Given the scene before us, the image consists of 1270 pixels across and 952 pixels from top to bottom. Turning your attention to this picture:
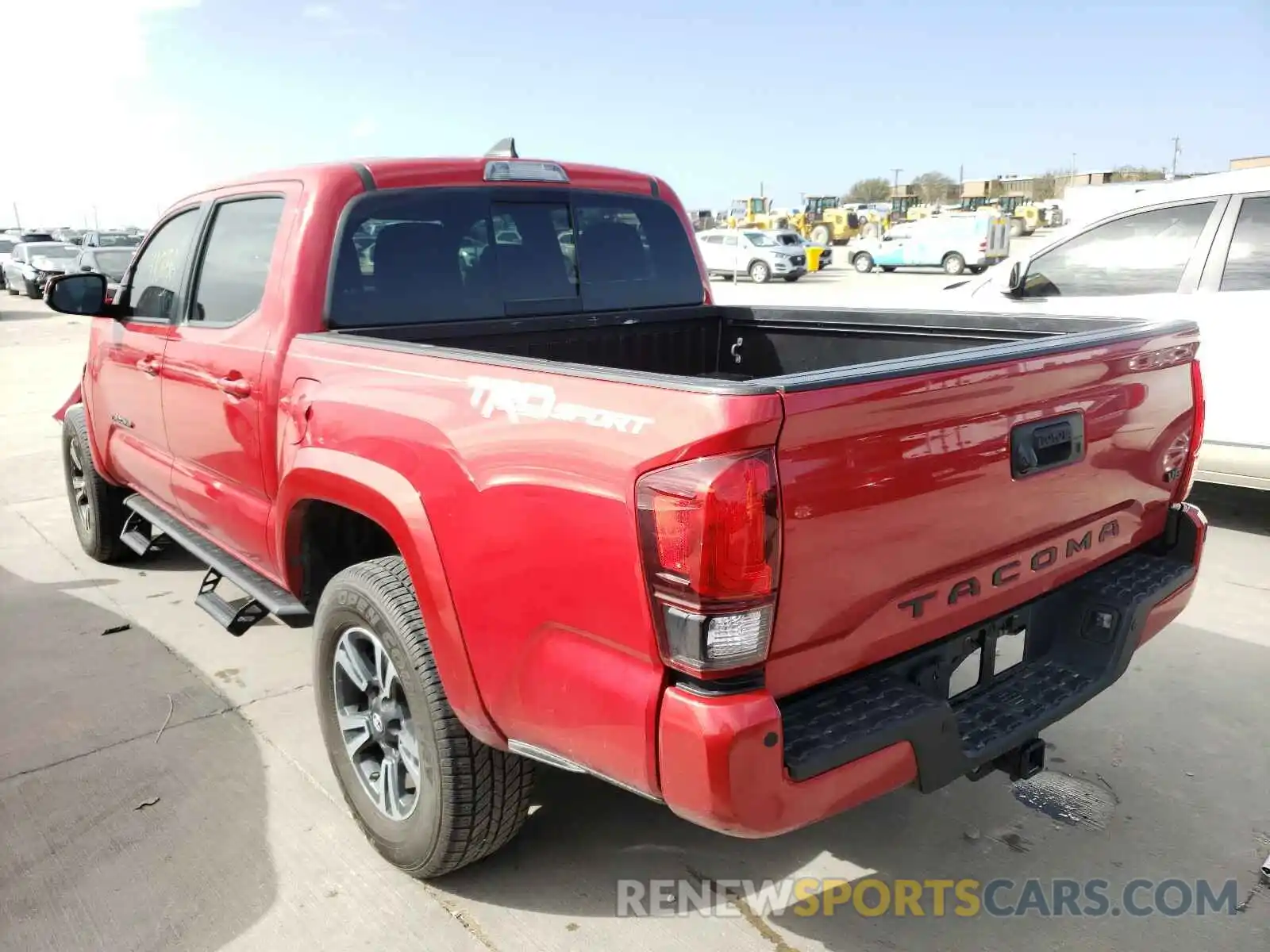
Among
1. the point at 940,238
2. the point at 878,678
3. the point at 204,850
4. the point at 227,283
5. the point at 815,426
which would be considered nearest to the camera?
the point at 815,426

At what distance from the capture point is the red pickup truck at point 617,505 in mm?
1841

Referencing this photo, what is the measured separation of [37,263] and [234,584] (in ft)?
93.0

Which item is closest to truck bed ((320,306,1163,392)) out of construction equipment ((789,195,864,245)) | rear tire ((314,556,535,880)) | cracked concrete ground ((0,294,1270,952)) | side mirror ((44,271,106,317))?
rear tire ((314,556,535,880))

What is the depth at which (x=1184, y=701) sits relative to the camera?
3.70 meters

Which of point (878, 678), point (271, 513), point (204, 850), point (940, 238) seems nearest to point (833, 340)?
point (878, 678)

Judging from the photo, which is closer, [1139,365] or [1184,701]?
[1139,365]

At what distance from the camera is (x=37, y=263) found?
2698cm

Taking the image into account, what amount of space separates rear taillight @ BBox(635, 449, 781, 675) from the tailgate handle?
2.51 ft

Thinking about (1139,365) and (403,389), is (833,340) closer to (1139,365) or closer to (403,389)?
(1139,365)

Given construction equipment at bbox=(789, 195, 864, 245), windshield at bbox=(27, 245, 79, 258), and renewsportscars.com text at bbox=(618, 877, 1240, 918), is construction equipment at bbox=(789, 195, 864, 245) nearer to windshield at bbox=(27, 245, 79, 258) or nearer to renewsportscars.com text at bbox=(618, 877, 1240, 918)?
windshield at bbox=(27, 245, 79, 258)

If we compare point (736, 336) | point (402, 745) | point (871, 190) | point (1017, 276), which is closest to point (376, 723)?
point (402, 745)

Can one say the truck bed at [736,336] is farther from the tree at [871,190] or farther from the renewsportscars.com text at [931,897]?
Answer: the tree at [871,190]

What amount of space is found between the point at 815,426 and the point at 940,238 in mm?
31491

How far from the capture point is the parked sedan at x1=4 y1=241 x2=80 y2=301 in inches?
1047
